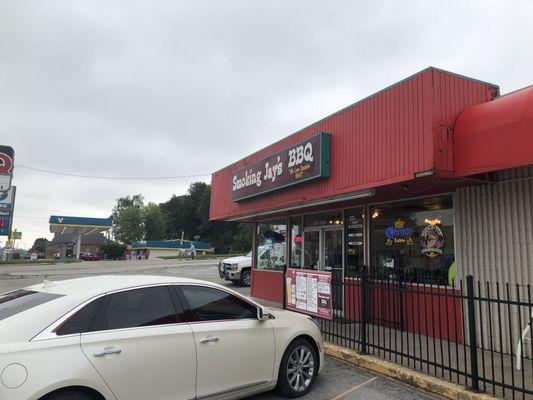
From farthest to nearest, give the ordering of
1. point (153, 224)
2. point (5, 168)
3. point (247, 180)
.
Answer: point (153, 224), point (5, 168), point (247, 180)

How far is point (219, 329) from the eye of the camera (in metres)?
4.62

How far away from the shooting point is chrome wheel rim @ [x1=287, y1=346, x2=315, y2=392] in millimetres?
5313

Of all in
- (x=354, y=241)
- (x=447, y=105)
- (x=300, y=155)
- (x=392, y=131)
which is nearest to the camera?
(x=447, y=105)

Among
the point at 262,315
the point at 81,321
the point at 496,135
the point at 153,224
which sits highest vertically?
the point at 153,224

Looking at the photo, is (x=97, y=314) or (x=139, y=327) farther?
(x=139, y=327)

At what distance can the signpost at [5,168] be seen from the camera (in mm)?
30641

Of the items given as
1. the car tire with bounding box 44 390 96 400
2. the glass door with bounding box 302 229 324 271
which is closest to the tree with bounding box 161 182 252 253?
the glass door with bounding box 302 229 324 271

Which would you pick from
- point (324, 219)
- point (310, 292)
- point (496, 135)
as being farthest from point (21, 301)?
point (324, 219)

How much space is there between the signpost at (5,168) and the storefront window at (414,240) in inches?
1175

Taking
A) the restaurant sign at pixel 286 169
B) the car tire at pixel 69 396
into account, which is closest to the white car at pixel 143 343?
the car tire at pixel 69 396

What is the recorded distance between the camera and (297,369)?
5.41 metres

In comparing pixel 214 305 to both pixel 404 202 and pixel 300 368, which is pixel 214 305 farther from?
pixel 404 202

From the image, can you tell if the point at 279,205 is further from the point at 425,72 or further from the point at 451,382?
the point at 451,382

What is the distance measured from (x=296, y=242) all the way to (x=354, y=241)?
9.45ft
